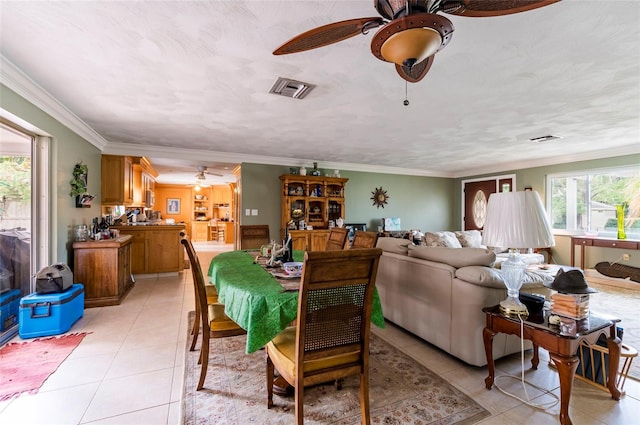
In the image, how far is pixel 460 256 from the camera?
2.38m

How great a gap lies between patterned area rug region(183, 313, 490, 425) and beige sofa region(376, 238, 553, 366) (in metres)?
0.38

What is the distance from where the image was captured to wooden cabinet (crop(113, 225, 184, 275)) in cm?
497

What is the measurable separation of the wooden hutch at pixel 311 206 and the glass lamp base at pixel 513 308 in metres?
3.94

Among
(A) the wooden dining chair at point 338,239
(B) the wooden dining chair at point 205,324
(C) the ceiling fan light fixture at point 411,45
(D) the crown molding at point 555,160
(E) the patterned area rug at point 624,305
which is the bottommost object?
(E) the patterned area rug at point 624,305

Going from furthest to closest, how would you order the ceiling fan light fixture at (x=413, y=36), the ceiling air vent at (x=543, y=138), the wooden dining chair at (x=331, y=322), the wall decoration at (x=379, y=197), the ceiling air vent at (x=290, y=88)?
the wall decoration at (x=379, y=197)
the ceiling air vent at (x=543, y=138)
the ceiling air vent at (x=290, y=88)
the wooden dining chair at (x=331, y=322)
the ceiling fan light fixture at (x=413, y=36)

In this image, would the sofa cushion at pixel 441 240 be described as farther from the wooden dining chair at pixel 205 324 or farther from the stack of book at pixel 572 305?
the wooden dining chair at pixel 205 324

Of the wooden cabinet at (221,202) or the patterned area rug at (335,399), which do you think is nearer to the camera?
the patterned area rug at (335,399)

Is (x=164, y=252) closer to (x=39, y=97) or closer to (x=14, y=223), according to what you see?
(x=14, y=223)

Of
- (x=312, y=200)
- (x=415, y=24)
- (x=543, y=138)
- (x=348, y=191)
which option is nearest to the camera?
(x=415, y=24)

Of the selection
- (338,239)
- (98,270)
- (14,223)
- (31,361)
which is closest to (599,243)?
(338,239)

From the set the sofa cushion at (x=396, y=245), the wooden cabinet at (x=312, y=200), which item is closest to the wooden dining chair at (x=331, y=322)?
the sofa cushion at (x=396, y=245)

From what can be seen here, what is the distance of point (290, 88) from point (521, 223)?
2144mm

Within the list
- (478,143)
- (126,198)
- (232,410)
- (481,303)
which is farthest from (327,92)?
(126,198)

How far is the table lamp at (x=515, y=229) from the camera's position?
1761 mm
